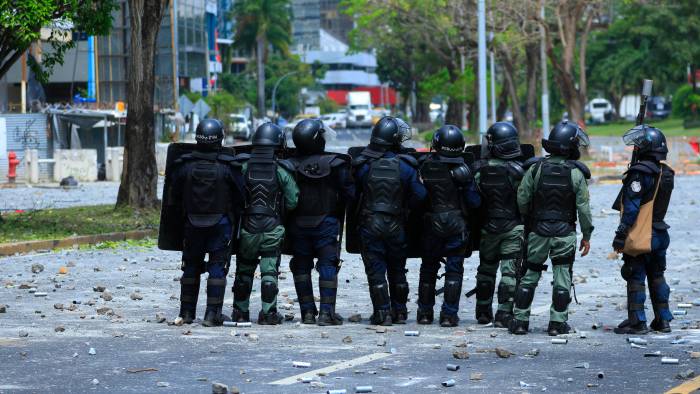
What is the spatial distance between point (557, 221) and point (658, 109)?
99123mm

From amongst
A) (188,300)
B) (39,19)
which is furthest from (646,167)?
(39,19)

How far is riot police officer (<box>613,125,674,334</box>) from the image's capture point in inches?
427

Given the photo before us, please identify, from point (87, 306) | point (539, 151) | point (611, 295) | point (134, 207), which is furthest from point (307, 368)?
point (539, 151)

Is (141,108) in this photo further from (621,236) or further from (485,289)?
(621,236)

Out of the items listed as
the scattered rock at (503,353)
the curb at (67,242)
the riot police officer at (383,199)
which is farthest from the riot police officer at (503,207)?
the curb at (67,242)

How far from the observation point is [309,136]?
11469 millimetres

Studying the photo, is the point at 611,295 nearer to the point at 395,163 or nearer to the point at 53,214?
the point at 395,163

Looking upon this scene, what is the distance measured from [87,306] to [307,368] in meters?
4.26

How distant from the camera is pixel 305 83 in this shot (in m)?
143

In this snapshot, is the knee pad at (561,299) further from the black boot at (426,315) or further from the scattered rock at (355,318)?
the scattered rock at (355,318)

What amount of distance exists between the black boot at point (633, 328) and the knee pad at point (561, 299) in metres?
0.51

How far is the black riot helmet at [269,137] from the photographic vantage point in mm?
11406

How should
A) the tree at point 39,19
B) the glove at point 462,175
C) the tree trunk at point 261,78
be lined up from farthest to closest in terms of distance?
the tree trunk at point 261,78 → the tree at point 39,19 → the glove at point 462,175

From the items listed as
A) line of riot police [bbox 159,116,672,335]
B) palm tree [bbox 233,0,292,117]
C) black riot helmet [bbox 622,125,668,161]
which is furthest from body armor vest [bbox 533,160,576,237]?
palm tree [bbox 233,0,292,117]
